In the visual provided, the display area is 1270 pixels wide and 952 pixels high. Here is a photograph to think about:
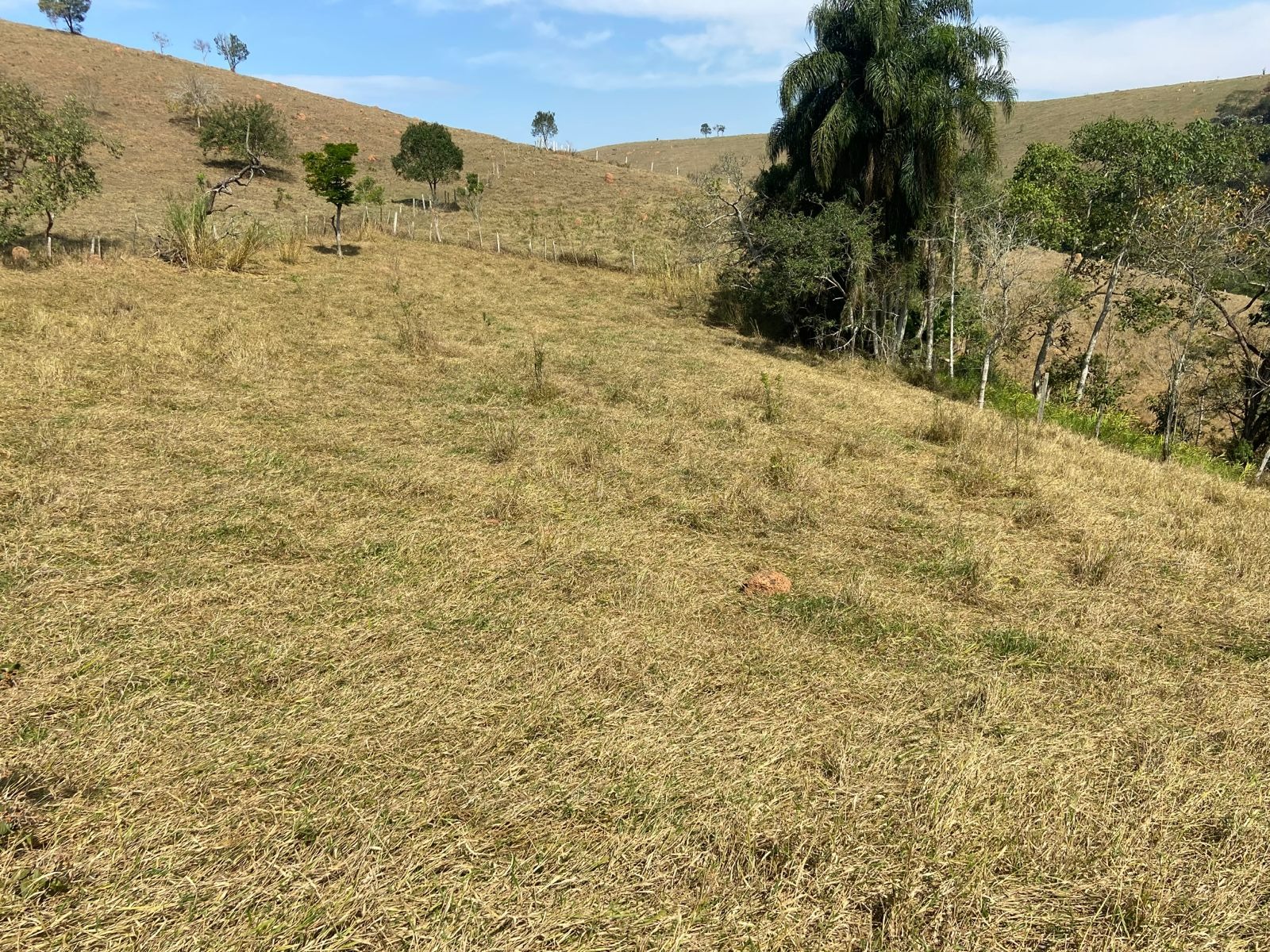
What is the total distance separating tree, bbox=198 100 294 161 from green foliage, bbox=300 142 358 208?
47.5ft

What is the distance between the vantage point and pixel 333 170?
19.9 metres

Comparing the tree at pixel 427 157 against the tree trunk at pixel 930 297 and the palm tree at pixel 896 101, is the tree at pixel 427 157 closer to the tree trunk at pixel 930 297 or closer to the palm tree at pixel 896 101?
the palm tree at pixel 896 101

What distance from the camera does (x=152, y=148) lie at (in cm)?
3219

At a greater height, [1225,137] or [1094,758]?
[1225,137]

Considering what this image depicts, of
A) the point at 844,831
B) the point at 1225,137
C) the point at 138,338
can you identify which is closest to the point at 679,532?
the point at 844,831

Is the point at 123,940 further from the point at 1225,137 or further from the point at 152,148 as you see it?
the point at 152,148

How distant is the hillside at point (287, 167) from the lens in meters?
27.4

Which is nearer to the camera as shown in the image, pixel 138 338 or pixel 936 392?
pixel 138 338

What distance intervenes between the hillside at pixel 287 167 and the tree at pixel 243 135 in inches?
46.5

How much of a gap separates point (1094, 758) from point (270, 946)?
12.8 feet

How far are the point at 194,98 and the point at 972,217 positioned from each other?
144ft

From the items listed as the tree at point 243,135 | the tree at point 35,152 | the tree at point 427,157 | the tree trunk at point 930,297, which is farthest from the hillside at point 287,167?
the tree trunk at point 930,297

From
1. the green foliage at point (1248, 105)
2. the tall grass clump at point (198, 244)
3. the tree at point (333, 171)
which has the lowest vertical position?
the tall grass clump at point (198, 244)

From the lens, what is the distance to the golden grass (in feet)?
8.60
